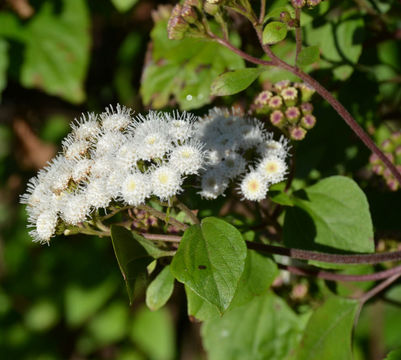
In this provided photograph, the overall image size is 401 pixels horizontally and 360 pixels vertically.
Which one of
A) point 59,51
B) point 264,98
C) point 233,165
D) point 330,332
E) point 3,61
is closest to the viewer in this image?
point 233,165

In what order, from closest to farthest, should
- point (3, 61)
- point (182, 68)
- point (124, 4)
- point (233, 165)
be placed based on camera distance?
point (233, 165)
point (182, 68)
point (124, 4)
point (3, 61)

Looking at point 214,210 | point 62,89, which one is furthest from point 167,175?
point 62,89

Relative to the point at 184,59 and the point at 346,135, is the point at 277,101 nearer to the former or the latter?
the point at 184,59

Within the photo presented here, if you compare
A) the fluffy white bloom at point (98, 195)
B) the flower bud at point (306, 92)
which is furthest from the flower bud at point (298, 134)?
the fluffy white bloom at point (98, 195)

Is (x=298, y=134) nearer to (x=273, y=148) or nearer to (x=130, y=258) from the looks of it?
(x=273, y=148)

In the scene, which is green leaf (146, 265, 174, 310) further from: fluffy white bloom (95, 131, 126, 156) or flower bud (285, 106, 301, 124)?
flower bud (285, 106, 301, 124)

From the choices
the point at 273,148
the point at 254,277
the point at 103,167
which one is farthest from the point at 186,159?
the point at 254,277

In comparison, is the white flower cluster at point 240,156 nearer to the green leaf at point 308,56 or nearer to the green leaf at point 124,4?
the green leaf at point 308,56
